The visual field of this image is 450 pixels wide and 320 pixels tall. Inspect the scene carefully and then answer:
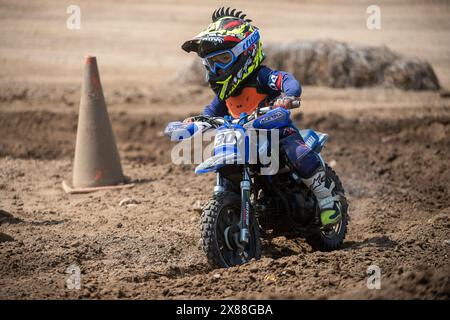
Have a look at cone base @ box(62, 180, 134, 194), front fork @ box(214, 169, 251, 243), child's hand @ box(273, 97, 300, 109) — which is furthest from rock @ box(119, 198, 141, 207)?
child's hand @ box(273, 97, 300, 109)

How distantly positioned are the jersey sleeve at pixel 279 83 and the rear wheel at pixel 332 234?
3.94 feet

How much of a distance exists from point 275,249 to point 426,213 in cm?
228

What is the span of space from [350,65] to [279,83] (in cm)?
875

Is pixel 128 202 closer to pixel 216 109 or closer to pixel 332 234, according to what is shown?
pixel 216 109

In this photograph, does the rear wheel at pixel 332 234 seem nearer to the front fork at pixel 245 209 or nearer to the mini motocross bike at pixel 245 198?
the mini motocross bike at pixel 245 198

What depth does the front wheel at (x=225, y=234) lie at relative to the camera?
672 centimetres

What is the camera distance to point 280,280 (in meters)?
6.44

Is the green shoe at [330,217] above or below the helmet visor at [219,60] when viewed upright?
below

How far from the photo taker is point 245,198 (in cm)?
688

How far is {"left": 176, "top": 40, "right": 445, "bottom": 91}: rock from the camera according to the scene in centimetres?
1566

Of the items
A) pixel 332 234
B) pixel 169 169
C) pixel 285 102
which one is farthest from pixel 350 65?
pixel 285 102

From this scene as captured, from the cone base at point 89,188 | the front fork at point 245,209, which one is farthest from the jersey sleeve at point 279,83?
the cone base at point 89,188

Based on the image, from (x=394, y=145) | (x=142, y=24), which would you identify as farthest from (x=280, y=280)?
Result: (x=142, y=24)

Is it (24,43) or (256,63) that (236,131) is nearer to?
(256,63)
